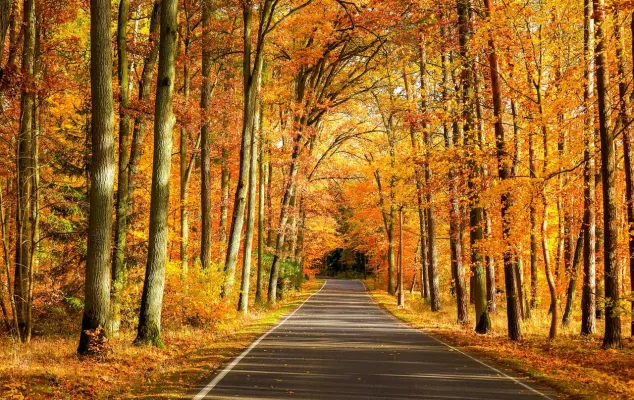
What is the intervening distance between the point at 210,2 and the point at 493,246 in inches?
510

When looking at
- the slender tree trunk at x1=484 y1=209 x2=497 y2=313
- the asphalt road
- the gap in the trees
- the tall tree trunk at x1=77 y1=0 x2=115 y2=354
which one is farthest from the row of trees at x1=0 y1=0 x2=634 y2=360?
the gap in the trees

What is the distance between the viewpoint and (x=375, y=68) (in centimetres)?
3278

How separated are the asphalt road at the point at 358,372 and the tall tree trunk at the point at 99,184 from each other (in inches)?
101

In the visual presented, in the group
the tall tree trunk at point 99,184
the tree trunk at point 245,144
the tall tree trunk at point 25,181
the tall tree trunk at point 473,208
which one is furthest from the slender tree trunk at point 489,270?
the tall tree trunk at point 25,181

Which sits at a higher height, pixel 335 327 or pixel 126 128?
pixel 126 128

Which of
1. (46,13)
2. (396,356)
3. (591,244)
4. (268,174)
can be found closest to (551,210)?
(591,244)

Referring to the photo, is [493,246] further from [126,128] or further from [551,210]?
[551,210]

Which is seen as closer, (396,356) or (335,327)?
(396,356)

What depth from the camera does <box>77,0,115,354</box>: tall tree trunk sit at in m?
11.4

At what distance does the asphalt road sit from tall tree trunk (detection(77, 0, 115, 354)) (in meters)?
2.57

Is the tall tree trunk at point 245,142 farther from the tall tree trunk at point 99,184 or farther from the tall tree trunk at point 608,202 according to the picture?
the tall tree trunk at point 608,202

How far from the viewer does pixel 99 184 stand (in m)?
11.5

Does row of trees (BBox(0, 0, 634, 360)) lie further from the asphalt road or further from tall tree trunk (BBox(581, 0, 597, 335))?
the asphalt road

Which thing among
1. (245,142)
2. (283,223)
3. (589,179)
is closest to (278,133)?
(283,223)
